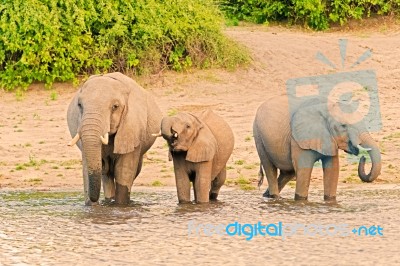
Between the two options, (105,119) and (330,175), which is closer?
(105,119)

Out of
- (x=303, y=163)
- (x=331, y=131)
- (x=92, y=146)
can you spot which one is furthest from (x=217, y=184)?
(x=92, y=146)

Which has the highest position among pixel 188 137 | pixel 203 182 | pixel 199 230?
pixel 188 137

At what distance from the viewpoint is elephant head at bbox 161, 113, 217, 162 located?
11.7 m

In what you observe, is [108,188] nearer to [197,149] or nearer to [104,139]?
[197,149]

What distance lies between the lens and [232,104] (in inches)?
671

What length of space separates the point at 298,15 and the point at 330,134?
35.1 feet

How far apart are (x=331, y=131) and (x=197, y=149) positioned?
4.41 feet

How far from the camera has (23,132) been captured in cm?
1552

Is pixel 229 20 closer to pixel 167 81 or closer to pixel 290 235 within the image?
pixel 167 81

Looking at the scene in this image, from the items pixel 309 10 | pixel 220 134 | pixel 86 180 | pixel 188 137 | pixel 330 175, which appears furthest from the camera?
pixel 309 10

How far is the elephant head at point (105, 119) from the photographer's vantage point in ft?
36.3

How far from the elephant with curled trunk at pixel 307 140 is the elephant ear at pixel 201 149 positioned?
2.65 feet

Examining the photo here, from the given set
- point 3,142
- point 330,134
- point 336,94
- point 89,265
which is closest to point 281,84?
point 336,94

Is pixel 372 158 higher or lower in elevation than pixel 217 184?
higher
